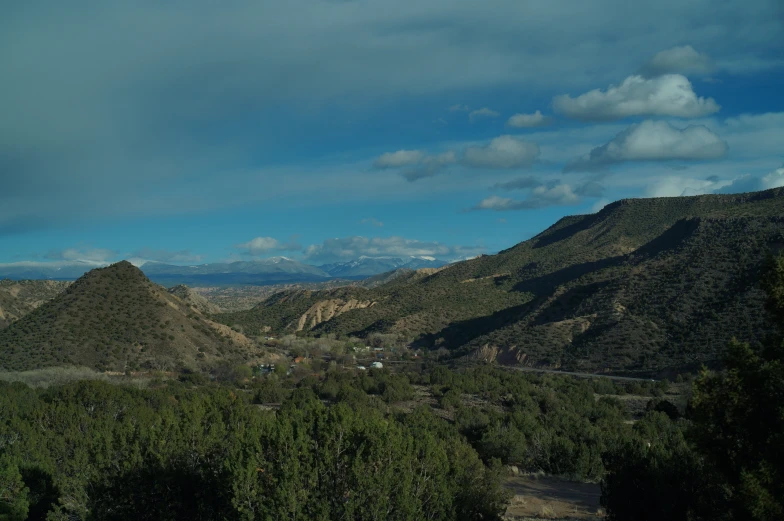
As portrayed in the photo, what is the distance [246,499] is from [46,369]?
4355cm

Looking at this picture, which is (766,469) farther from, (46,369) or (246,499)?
(46,369)

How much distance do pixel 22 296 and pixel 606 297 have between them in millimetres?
93413

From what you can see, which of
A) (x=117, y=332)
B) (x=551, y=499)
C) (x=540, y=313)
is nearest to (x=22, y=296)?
(x=117, y=332)

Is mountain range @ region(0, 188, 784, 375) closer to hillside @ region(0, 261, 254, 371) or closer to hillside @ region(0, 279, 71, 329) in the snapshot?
hillside @ region(0, 261, 254, 371)

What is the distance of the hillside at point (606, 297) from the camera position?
206 feet

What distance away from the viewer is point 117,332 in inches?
2414

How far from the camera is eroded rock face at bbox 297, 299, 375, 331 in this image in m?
122

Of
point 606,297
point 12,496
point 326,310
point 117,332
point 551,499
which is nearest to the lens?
point 12,496

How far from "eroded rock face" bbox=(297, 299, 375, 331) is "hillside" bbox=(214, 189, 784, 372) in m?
1.64

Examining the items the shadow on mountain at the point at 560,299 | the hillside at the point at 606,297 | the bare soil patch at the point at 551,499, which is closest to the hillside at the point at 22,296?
the hillside at the point at 606,297

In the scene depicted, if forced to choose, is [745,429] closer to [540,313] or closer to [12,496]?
[12,496]

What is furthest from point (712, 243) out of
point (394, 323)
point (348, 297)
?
point (348, 297)

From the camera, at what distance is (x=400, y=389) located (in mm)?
44219

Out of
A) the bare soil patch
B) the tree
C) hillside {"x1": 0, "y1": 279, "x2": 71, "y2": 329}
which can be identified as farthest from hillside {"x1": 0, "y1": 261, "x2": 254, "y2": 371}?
the bare soil patch
